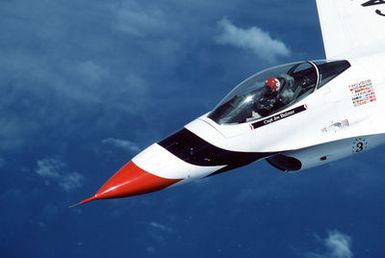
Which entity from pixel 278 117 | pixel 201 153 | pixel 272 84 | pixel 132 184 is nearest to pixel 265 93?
pixel 272 84

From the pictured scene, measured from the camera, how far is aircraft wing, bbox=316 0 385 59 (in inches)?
682

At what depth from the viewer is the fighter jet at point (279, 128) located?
538 inches

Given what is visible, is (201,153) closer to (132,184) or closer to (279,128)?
(132,184)

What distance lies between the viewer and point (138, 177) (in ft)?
44.4

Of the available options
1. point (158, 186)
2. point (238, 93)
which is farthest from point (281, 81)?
point (158, 186)

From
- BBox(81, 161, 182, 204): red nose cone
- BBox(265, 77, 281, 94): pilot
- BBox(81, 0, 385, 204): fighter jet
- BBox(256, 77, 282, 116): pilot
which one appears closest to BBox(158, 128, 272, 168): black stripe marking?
BBox(81, 0, 385, 204): fighter jet

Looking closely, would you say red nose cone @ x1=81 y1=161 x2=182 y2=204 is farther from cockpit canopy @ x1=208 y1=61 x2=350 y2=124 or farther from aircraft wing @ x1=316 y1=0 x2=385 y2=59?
aircraft wing @ x1=316 y1=0 x2=385 y2=59

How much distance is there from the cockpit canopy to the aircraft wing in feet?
7.04

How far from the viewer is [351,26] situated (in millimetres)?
18047

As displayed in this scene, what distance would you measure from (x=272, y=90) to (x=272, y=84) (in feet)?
0.45

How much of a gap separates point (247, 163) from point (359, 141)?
2.79 m

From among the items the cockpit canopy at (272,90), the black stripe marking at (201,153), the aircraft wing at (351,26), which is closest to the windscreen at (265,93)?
the cockpit canopy at (272,90)

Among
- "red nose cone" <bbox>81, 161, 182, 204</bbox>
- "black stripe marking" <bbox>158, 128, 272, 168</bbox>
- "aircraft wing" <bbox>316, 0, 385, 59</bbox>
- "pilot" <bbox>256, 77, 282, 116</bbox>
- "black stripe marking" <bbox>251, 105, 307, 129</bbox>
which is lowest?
"red nose cone" <bbox>81, 161, 182, 204</bbox>

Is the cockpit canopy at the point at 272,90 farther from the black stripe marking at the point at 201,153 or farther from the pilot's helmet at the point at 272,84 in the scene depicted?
the black stripe marking at the point at 201,153
